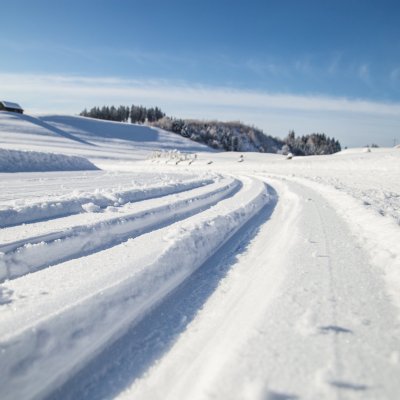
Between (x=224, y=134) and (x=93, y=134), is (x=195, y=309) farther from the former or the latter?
(x=224, y=134)

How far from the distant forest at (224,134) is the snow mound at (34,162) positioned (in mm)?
70813

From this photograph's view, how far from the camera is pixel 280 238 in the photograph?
3.57m

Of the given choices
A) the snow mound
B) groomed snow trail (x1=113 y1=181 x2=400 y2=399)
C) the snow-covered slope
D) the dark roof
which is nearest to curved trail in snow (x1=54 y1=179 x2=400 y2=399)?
groomed snow trail (x1=113 y1=181 x2=400 y2=399)

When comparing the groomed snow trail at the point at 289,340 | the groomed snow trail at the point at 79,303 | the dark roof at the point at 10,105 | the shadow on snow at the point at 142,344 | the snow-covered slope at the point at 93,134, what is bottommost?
the snow-covered slope at the point at 93,134

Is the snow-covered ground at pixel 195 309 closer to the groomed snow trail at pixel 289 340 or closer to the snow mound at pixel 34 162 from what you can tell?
the groomed snow trail at pixel 289 340

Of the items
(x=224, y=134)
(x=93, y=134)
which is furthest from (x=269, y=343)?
(x=224, y=134)

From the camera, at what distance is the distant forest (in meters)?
85.7

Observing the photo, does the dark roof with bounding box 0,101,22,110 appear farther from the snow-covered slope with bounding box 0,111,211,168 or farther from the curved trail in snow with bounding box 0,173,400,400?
the curved trail in snow with bounding box 0,173,400,400

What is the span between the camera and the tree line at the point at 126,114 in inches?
3841

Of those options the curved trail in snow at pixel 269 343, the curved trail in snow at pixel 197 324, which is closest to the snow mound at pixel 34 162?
the curved trail in snow at pixel 197 324

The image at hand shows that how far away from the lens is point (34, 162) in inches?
426

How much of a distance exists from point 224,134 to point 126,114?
32.6 meters

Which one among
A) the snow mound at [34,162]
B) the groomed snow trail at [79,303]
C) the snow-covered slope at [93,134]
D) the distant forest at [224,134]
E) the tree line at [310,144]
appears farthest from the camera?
the tree line at [310,144]

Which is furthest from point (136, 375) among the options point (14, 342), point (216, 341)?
point (14, 342)
